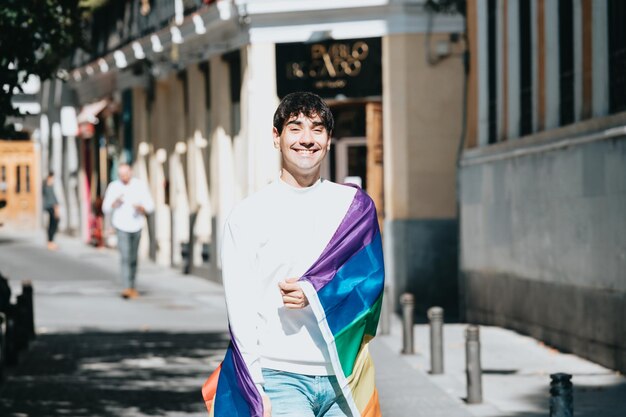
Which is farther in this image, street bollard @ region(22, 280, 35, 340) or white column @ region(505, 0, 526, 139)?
white column @ region(505, 0, 526, 139)

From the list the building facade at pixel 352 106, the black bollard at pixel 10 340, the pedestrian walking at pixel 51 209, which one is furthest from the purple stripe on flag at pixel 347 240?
the pedestrian walking at pixel 51 209

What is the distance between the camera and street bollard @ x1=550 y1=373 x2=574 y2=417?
875 cm

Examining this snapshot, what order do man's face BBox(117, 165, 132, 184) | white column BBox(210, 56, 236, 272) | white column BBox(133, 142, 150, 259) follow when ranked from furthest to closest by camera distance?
white column BBox(133, 142, 150, 259) → white column BBox(210, 56, 236, 272) → man's face BBox(117, 165, 132, 184)

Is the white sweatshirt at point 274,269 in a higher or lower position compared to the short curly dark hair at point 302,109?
lower

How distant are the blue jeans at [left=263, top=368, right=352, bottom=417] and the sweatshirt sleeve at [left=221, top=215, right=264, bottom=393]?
0.08m

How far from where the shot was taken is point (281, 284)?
579 centimetres

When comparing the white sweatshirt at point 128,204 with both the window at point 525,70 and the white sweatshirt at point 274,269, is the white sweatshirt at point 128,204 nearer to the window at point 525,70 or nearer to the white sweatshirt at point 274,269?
the window at point 525,70

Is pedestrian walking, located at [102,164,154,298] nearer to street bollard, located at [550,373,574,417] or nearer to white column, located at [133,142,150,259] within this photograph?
white column, located at [133,142,150,259]

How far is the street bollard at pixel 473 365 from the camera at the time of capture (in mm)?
12250

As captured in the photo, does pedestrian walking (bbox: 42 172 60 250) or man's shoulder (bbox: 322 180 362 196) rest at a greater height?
man's shoulder (bbox: 322 180 362 196)

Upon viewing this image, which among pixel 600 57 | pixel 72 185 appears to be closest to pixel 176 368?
pixel 600 57

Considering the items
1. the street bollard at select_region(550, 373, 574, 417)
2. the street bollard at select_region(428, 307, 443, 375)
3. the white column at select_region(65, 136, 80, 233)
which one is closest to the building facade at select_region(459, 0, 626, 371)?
the street bollard at select_region(428, 307, 443, 375)

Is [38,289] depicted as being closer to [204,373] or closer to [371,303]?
[204,373]

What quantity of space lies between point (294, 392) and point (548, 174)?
1205 centimetres
